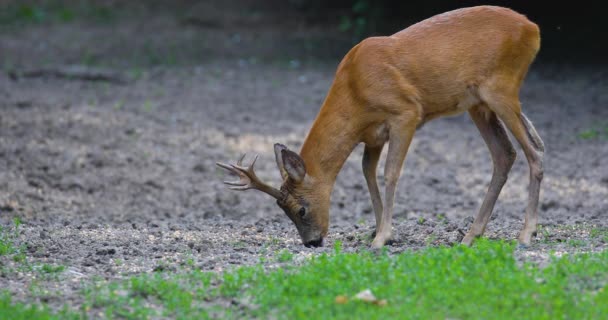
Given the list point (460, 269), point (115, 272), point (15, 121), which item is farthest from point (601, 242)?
point (15, 121)

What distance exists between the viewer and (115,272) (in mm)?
6562

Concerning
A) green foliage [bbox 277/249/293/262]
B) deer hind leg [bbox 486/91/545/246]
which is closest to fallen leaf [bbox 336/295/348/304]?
green foliage [bbox 277/249/293/262]

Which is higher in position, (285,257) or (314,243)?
(285,257)

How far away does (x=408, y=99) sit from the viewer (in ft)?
24.1

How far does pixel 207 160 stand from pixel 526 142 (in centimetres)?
569

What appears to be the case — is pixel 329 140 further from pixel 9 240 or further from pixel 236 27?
pixel 236 27

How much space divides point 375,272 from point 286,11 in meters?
16.8

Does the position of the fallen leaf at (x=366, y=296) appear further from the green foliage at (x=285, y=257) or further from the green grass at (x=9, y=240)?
the green grass at (x=9, y=240)

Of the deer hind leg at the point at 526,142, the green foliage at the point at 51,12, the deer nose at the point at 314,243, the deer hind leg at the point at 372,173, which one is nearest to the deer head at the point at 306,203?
the deer nose at the point at 314,243

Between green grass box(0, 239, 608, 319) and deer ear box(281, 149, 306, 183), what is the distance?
1.26 m

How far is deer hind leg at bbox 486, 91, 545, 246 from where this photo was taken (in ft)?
23.6

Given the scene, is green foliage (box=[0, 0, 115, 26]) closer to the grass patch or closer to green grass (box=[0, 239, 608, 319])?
the grass patch

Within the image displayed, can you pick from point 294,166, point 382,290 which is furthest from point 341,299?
point 294,166

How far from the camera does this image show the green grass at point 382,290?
540 cm
